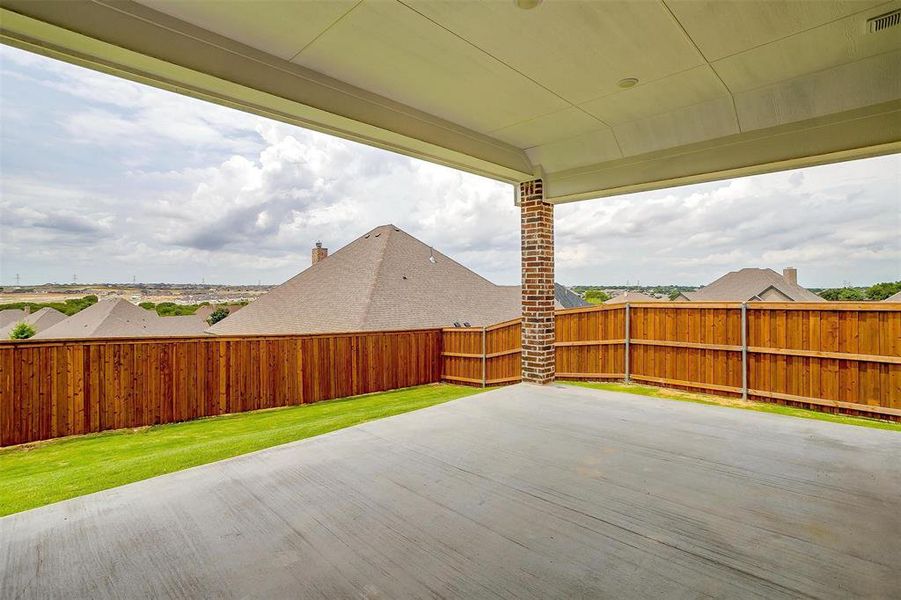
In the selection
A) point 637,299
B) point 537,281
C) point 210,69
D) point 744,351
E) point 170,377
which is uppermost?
point 210,69

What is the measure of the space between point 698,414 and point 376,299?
1009cm

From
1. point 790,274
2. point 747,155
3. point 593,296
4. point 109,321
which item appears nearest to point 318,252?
point 109,321

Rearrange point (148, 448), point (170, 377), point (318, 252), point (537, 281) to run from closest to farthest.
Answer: point (148, 448) < point (537, 281) < point (170, 377) < point (318, 252)

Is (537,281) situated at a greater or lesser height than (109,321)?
greater

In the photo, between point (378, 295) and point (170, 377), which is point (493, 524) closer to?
point (170, 377)

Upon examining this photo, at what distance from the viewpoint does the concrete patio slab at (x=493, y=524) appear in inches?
60.6

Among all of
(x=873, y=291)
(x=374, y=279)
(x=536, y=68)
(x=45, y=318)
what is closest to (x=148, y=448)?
(x=536, y=68)

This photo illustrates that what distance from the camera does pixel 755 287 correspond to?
1130cm

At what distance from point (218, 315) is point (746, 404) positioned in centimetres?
1533

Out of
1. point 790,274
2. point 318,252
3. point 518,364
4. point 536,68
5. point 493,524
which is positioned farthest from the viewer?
point 318,252

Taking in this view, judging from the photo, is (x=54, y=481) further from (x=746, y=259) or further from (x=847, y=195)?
(x=847, y=195)

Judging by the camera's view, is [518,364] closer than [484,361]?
Yes

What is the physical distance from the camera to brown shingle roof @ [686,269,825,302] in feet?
35.6

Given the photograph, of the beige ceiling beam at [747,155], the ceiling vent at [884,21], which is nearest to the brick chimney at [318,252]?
the beige ceiling beam at [747,155]
